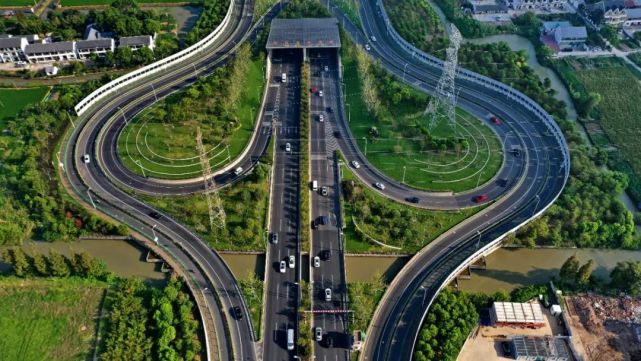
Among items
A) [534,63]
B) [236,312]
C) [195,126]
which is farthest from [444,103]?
[236,312]

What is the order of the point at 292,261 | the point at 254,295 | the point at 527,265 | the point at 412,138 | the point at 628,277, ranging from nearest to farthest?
the point at 254,295
the point at 628,277
the point at 292,261
the point at 527,265
the point at 412,138

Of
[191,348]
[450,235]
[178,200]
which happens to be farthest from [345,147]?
[191,348]

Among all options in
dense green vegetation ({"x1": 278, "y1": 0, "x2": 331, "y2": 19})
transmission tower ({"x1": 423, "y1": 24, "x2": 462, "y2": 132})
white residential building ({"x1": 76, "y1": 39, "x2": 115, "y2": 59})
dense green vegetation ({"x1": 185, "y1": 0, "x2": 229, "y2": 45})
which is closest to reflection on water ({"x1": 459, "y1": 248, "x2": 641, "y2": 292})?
transmission tower ({"x1": 423, "y1": 24, "x2": 462, "y2": 132})

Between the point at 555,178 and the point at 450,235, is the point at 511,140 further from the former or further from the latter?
the point at 450,235

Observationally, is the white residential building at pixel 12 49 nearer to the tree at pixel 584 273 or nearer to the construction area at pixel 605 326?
the tree at pixel 584 273

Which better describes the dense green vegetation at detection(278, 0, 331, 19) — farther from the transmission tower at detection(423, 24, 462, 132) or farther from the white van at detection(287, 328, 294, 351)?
the white van at detection(287, 328, 294, 351)

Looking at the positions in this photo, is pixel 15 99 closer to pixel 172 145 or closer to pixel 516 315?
pixel 172 145

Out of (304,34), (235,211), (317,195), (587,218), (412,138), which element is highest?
(304,34)

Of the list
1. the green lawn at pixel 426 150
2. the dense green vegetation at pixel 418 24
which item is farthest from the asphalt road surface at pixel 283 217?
the dense green vegetation at pixel 418 24
